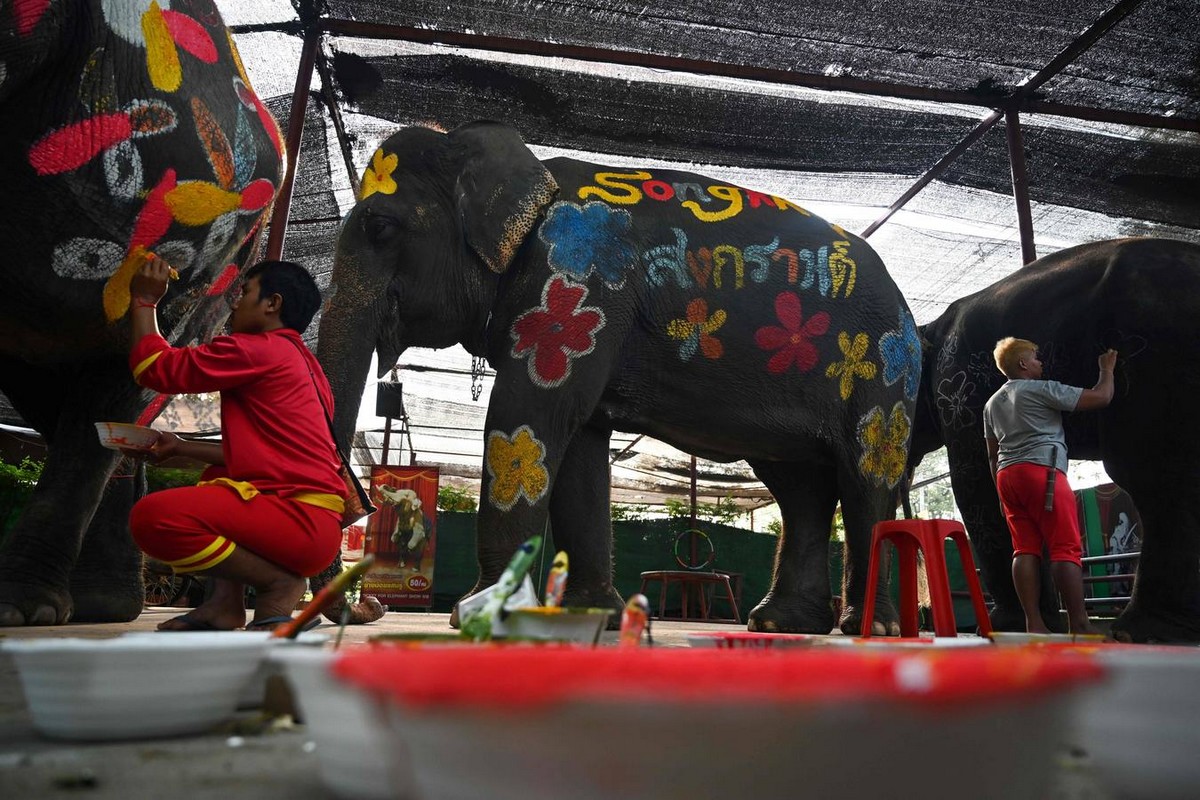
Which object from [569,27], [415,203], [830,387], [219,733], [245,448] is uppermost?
[569,27]

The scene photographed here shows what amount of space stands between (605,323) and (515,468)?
1.75ft

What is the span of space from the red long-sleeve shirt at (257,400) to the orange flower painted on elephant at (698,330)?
1.40m

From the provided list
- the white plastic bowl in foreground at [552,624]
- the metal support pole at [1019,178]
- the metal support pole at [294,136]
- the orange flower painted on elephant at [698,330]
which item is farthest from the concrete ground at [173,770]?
the metal support pole at [1019,178]

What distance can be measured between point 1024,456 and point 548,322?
1.72 m

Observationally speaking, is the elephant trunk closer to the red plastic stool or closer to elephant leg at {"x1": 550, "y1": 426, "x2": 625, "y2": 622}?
elephant leg at {"x1": 550, "y1": 426, "x2": 625, "y2": 622}

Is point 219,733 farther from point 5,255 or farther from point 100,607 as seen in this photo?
point 100,607

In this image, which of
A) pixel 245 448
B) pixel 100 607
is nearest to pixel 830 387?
pixel 245 448

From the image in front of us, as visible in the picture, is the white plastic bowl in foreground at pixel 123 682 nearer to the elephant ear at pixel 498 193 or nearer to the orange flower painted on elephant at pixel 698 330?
the elephant ear at pixel 498 193

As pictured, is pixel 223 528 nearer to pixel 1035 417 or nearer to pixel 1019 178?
pixel 1035 417

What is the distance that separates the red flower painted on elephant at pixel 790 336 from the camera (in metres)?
3.00

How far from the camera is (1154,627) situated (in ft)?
8.53

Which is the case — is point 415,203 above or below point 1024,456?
above

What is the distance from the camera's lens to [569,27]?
3.99 metres

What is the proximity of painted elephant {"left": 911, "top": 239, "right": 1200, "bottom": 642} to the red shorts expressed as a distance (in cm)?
19
